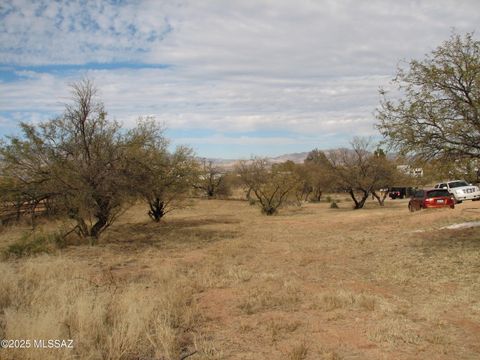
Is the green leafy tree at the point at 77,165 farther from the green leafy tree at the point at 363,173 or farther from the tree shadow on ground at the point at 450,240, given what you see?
the green leafy tree at the point at 363,173

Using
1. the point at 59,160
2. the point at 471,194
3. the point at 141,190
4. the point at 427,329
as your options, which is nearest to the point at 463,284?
the point at 427,329

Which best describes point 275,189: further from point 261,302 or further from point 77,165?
point 261,302

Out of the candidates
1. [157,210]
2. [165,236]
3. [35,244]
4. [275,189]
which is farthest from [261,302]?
[275,189]

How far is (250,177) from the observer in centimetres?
4766

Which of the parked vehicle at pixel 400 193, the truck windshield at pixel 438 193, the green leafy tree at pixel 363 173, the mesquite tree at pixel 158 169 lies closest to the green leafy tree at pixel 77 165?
the mesquite tree at pixel 158 169

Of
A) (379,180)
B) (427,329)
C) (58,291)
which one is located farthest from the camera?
(379,180)

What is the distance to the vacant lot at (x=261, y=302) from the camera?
5770 mm

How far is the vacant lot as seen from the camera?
5.77 meters

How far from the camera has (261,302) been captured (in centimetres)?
831

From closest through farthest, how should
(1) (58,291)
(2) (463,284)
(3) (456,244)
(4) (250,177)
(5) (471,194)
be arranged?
(1) (58,291), (2) (463,284), (3) (456,244), (5) (471,194), (4) (250,177)

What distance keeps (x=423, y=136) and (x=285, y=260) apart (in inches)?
224

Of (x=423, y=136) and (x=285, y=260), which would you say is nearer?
(x=423, y=136)

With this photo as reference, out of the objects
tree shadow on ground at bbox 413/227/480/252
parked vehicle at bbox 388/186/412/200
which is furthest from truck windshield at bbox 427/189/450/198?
parked vehicle at bbox 388/186/412/200

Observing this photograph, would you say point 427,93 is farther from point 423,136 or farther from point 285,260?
point 285,260
